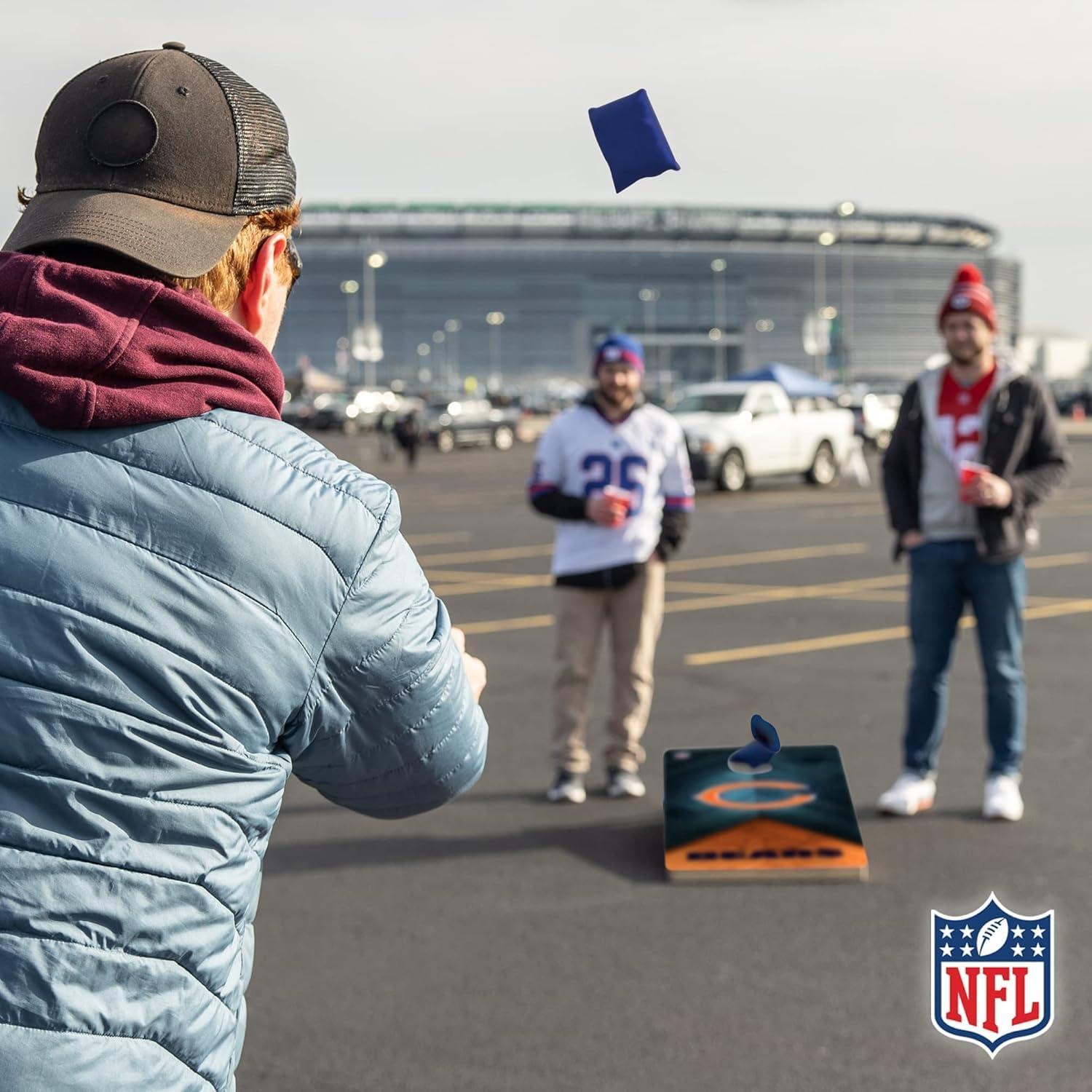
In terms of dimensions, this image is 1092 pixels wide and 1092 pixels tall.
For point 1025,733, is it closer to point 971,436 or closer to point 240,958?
point 971,436

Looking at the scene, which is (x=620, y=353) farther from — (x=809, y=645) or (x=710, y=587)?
(x=710, y=587)

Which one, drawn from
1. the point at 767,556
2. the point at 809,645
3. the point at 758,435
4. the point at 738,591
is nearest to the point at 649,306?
the point at 758,435

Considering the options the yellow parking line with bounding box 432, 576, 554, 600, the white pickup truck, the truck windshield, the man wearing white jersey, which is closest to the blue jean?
the man wearing white jersey

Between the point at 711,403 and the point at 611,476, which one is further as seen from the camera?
the point at 711,403

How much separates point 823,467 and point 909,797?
22194 mm

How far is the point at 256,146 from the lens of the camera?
162 cm

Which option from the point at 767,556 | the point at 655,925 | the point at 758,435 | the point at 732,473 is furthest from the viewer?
the point at 758,435

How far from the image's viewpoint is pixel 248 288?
5.48ft

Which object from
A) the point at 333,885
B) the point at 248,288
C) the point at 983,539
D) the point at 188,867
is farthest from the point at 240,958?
the point at 983,539

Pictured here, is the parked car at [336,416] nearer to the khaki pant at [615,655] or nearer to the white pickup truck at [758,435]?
the white pickup truck at [758,435]

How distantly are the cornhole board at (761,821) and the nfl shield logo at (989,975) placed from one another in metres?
1.71

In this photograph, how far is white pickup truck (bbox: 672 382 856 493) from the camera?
25.6 m

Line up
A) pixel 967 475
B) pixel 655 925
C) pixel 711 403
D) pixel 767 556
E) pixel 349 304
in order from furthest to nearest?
pixel 349 304 → pixel 711 403 → pixel 767 556 → pixel 967 475 → pixel 655 925

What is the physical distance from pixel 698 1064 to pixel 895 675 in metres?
5.38
